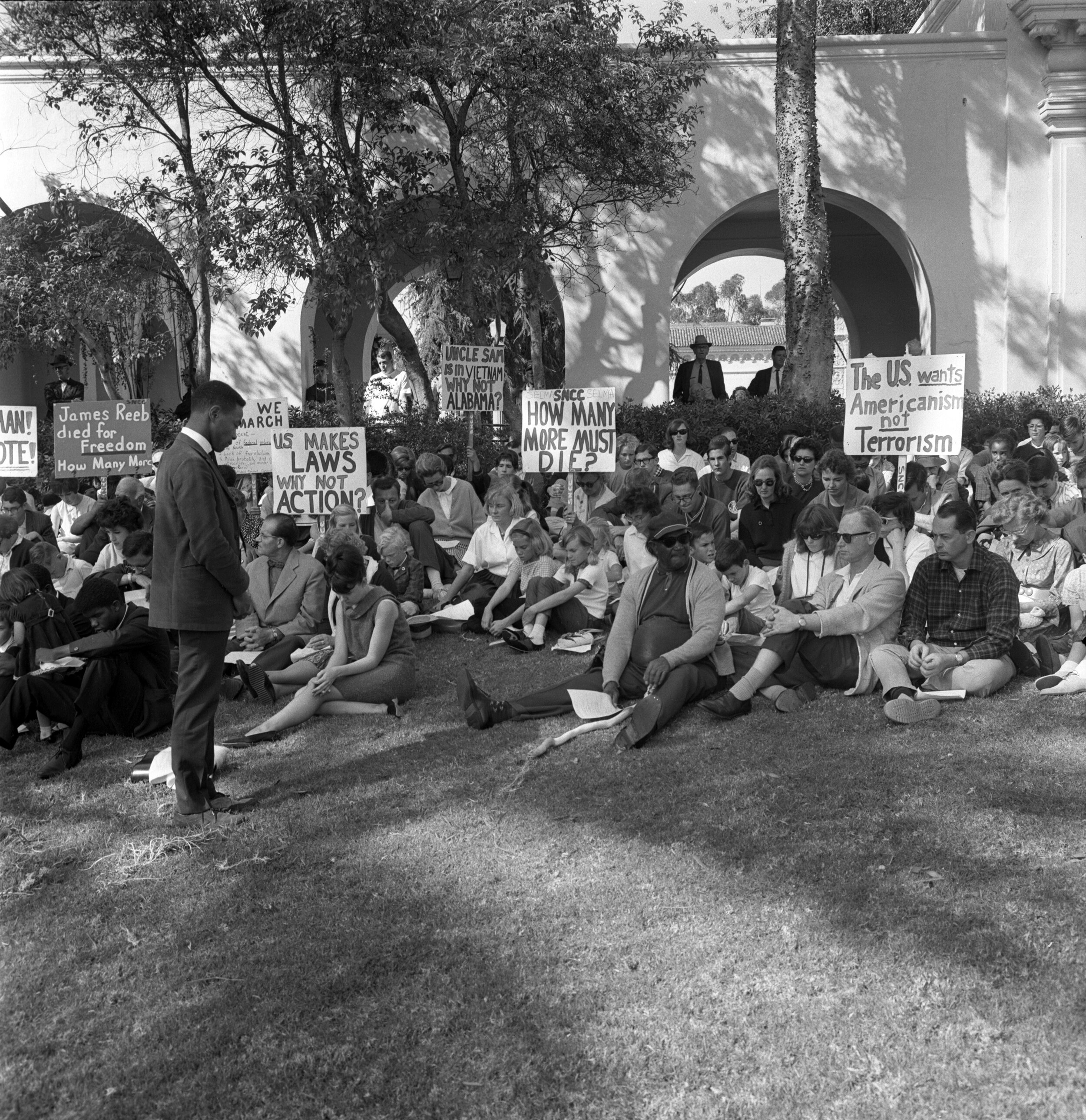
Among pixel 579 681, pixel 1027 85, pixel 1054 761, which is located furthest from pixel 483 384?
pixel 1027 85

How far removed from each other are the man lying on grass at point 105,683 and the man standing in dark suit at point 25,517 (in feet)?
8.47

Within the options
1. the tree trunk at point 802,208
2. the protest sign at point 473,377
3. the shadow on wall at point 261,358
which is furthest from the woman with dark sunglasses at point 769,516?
the shadow on wall at point 261,358

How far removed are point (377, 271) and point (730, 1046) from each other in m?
12.8

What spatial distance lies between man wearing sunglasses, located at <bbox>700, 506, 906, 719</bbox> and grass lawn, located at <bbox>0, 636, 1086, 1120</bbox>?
47 cm

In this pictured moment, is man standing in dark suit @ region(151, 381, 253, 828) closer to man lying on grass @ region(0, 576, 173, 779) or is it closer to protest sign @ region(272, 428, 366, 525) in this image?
man lying on grass @ region(0, 576, 173, 779)

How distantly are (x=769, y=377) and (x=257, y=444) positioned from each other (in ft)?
34.5

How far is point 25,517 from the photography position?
38.6 feet

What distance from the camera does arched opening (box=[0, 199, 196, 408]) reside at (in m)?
16.3

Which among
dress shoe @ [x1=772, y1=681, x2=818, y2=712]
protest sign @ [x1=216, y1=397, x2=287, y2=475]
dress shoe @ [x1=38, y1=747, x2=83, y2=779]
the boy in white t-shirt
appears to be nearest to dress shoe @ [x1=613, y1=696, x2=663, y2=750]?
dress shoe @ [x1=772, y1=681, x2=818, y2=712]

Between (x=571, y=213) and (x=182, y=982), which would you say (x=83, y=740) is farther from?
(x=571, y=213)

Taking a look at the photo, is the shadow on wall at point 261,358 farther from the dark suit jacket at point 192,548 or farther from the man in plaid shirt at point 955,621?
the dark suit jacket at point 192,548

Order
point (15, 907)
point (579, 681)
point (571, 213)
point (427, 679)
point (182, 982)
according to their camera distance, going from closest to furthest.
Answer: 1. point (182, 982)
2. point (15, 907)
3. point (579, 681)
4. point (427, 679)
5. point (571, 213)

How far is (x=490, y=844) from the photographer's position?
5.93 metres

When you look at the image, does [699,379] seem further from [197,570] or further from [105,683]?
[197,570]
